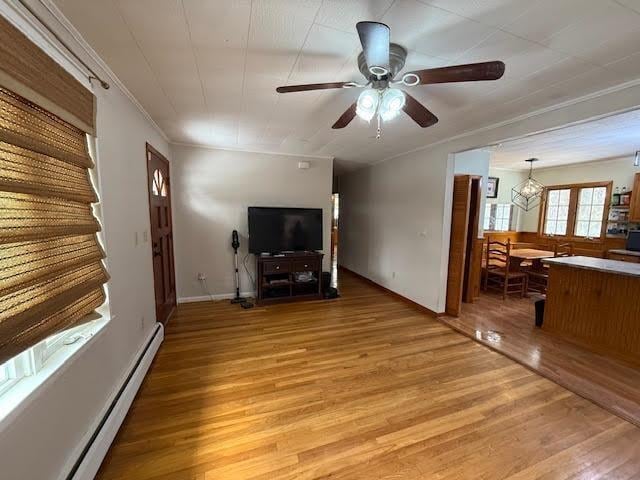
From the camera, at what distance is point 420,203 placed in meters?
3.84

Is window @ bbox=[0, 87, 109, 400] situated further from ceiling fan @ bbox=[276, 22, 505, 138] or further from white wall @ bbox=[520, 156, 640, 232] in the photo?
white wall @ bbox=[520, 156, 640, 232]

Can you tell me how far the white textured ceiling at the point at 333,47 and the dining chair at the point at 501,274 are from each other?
2.62m

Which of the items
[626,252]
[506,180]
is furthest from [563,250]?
[506,180]

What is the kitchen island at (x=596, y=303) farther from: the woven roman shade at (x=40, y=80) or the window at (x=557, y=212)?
Answer: the woven roman shade at (x=40, y=80)

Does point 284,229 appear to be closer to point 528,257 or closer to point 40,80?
point 40,80

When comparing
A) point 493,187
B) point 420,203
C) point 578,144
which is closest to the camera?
point 578,144

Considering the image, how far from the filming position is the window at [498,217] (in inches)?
231

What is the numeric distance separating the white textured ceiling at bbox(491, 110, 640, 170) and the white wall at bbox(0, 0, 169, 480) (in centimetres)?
368

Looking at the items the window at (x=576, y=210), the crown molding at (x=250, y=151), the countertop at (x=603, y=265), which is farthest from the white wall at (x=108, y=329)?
the window at (x=576, y=210)

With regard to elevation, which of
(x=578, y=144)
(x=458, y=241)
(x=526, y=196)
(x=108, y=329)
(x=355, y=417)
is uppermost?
(x=578, y=144)

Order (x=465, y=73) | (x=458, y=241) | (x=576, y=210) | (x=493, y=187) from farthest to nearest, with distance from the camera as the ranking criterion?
(x=493, y=187) → (x=576, y=210) → (x=458, y=241) → (x=465, y=73)

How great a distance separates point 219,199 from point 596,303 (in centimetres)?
470

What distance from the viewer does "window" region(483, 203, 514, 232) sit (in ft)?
19.3

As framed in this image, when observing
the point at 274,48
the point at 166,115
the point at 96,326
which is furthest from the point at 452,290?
the point at 166,115
